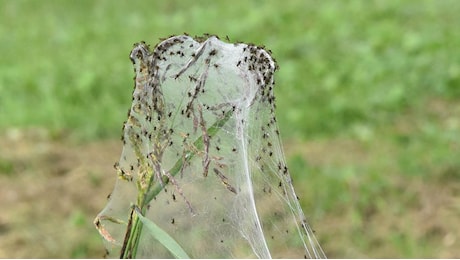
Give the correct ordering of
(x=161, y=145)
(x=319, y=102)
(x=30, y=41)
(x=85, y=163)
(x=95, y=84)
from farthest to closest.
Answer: (x=30, y=41) → (x=95, y=84) → (x=319, y=102) → (x=85, y=163) → (x=161, y=145)

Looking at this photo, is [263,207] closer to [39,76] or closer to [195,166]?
[195,166]

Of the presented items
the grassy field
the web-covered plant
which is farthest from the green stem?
the grassy field

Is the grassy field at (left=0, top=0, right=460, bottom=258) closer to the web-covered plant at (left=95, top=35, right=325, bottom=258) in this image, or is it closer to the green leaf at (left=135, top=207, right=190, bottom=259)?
the web-covered plant at (left=95, top=35, right=325, bottom=258)

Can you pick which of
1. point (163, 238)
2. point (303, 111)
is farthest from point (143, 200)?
point (303, 111)

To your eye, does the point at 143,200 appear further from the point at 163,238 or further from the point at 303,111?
the point at 303,111

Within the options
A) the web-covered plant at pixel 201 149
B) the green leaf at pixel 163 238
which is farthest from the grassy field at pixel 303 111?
the green leaf at pixel 163 238

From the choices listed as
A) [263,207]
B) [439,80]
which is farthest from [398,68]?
[263,207]
